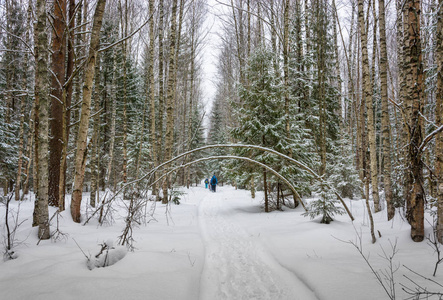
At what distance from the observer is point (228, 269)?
3713 mm

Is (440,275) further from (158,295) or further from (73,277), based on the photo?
(73,277)

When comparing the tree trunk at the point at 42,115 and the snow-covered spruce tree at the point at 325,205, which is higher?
the tree trunk at the point at 42,115

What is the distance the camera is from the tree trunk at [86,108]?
172 inches

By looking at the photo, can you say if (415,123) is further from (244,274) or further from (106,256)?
(106,256)

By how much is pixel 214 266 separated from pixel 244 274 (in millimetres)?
582

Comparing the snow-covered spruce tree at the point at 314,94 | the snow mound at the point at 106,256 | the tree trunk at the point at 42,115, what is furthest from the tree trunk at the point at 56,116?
the snow-covered spruce tree at the point at 314,94

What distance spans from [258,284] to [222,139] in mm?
27298

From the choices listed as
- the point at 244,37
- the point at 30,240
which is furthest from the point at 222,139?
the point at 30,240

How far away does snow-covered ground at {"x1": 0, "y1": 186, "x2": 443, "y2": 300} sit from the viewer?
93.1 inches

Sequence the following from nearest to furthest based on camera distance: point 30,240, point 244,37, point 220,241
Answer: point 30,240 → point 220,241 → point 244,37

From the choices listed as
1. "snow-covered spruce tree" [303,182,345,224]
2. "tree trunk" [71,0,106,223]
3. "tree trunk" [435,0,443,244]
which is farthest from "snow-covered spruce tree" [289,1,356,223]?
"tree trunk" [71,0,106,223]

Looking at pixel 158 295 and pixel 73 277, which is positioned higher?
pixel 73 277

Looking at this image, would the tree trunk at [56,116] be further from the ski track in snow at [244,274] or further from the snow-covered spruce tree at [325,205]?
the snow-covered spruce tree at [325,205]

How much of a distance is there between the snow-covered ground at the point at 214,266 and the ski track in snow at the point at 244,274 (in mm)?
14
